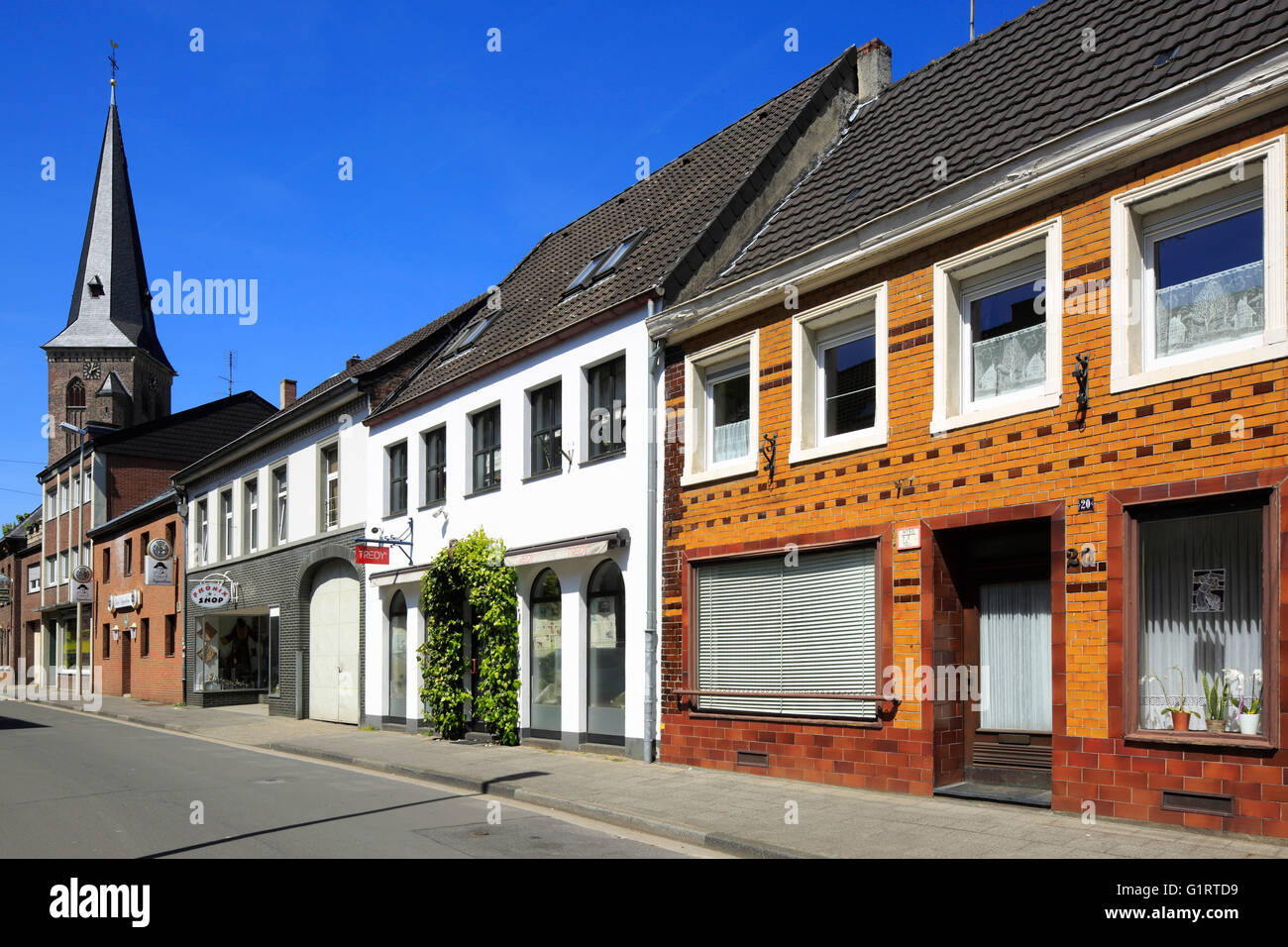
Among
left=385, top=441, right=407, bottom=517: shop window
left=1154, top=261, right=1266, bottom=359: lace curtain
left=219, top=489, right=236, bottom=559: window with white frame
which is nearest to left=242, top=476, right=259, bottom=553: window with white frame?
left=219, top=489, right=236, bottom=559: window with white frame

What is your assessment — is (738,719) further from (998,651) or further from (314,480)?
(314,480)

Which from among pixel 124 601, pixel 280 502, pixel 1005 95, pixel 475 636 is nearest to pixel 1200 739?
pixel 1005 95

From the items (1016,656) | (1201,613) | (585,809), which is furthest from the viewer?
(585,809)

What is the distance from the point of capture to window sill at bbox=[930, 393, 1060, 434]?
10.3 m

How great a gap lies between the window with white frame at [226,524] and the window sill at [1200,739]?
1074 inches

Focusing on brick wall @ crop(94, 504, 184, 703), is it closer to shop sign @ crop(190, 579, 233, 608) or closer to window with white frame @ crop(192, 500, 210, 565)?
window with white frame @ crop(192, 500, 210, 565)

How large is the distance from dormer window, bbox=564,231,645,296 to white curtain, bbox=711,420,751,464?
478 cm

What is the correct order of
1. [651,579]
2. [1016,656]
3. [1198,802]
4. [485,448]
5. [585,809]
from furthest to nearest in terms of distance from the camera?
1. [485,448]
2. [651,579]
3. [585,809]
4. [1016,656]
5. [1198,802]

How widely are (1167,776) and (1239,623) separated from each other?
1.36m

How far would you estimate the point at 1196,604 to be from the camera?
927 cm

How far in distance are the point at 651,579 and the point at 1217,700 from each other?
772 cm

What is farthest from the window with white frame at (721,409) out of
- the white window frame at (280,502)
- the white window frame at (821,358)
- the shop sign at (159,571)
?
the shop sign at (159,571)

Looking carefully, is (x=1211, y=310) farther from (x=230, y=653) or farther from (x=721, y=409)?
(x=230, y=653)
